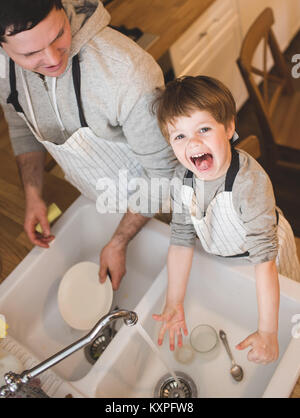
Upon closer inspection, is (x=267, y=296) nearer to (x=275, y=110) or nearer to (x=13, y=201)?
(x=13, y=201)

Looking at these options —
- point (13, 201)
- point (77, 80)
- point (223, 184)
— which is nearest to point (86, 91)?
→ point (77, 80)

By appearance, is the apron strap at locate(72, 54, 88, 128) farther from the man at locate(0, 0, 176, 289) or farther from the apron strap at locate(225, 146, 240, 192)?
the apron strap at locate(225, 146, 240, 192)

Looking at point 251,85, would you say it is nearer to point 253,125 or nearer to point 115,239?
point 115,239

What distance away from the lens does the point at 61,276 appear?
4.20ft

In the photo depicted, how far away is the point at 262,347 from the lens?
0.84 metres

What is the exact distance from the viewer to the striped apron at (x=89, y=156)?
100 centimetres

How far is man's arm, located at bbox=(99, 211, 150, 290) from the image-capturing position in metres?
1.13

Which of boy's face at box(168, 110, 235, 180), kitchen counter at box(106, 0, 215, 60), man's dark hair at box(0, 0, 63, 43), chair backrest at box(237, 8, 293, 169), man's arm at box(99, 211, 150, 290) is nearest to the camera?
man's dark hair at box(0, 0, 63, 43)

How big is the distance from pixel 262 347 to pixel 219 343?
27 cm

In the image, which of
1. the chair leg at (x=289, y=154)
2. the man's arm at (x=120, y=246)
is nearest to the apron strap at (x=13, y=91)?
the man's arm at (x=120, y=246)

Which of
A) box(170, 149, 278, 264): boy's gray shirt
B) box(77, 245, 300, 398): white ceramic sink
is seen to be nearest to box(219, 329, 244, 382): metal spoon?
box(77, 245, 300, 398): white ceramic sink

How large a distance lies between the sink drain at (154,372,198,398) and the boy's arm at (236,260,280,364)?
0.88 feet
